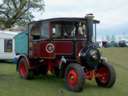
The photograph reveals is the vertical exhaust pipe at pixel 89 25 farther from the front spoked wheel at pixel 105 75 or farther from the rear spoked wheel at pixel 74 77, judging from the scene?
the rear spoked wheel at pixel 74 77

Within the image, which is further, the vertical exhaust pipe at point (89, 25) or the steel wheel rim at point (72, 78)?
the vertical exhaust pipe at point (89, 25)

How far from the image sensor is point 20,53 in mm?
18672

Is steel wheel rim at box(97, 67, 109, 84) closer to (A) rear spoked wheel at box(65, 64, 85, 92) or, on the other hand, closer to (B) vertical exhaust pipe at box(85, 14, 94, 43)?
(B) vertical exhaust pipe at box(85, 14, 94, 43)

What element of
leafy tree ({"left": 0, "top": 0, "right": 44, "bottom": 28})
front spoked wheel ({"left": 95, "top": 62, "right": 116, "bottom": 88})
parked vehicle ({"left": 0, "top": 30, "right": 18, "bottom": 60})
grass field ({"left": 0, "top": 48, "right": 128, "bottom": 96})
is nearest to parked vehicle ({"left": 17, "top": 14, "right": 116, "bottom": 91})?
front spoked wheel ({"left": 95, "top": 62, "right": 116, "bottom": 88})

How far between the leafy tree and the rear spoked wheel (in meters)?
43.4

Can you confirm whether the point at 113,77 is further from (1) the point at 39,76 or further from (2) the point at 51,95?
(1) the point at 39,76

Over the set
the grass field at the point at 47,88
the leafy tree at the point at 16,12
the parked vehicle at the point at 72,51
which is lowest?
the grass field at the point at 47,88

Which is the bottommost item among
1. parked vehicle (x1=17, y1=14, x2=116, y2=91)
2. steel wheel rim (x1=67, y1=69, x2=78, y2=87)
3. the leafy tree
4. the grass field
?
the grass field

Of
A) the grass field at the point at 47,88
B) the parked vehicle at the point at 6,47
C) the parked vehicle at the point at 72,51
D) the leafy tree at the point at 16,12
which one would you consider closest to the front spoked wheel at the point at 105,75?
the parked vehicle at the point at 72,51

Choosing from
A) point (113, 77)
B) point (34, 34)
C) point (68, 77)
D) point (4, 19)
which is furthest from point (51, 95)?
point (4, 19)

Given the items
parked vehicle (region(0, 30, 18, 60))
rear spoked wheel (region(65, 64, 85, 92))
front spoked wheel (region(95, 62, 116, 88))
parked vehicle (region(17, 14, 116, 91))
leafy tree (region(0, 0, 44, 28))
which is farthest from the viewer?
leafy tree (region(0, 0, 44, 28))

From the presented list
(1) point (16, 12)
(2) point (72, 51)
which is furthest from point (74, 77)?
(1) point (16, 12)

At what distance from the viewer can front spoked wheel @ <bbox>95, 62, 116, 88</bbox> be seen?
592 inches

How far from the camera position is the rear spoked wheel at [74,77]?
13.8 metres
